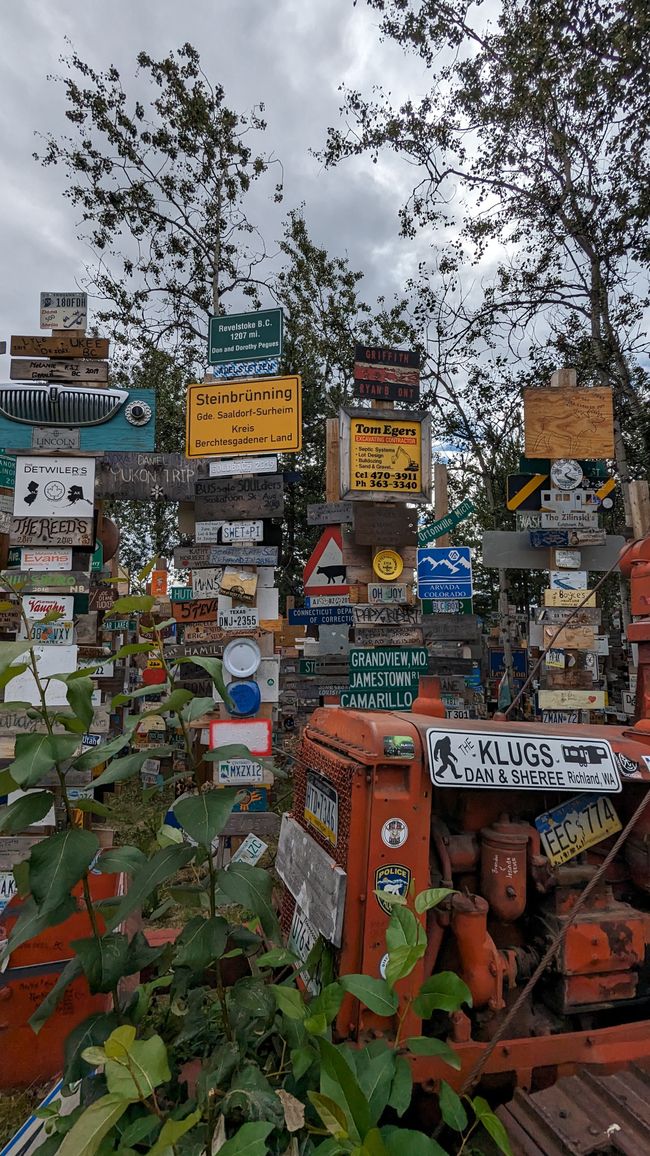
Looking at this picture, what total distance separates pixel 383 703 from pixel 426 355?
13.7 m

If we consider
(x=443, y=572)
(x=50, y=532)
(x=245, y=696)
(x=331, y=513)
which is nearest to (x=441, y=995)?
(x=245, y=696)

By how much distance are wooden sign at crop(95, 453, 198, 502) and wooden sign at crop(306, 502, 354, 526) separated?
5.16 ft

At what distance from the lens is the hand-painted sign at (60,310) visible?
5.06m

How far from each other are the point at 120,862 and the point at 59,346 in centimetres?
419

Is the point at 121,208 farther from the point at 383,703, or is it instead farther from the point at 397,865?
the point at 397,865

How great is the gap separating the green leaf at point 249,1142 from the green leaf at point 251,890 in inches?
18.9

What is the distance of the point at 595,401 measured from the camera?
6.43 meters

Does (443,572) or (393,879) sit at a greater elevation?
(443,572)

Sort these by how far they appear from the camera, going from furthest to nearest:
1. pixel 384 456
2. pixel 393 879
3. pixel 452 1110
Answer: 1. pixel 384 456
2. pixel 393 879
3. pixel 452 1110

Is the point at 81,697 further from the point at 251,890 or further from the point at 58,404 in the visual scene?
the point at 58,404

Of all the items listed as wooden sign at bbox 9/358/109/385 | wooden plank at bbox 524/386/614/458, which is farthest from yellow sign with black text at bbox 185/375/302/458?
wooden plank at bbox 524/386/614/458

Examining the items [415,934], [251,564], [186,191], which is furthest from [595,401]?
[186,191]

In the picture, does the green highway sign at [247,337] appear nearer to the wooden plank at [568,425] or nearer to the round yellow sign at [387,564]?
the round yellow sign at [387,564]

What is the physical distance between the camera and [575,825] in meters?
2.67
